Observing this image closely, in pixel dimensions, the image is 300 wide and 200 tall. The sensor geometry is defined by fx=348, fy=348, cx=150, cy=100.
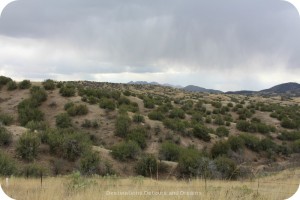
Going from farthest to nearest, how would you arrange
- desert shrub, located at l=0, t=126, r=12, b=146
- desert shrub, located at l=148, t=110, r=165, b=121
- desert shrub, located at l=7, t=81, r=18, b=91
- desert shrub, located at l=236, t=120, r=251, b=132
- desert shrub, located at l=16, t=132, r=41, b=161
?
desert shrub, located at l=236, t=120, r=251, b=132 → desert shrub, located at l=7, t=81, r=18, b=91 → desert shrub, located at l=148, t=110, r=165, b=121 → desert shrub, located at l=0, t=126, r=12, b=146 → desert shrub, located at l=16, t=132, r=41, b=161

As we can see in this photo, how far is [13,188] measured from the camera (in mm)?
8055

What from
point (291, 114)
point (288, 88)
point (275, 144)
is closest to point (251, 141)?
point (275, 144)

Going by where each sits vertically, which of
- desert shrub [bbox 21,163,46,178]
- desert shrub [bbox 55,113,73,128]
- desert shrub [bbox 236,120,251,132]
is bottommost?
desert shrub [bbox 236,120,251,132]

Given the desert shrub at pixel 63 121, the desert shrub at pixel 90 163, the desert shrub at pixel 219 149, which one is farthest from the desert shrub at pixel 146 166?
the desert shrub at pixel 63 121

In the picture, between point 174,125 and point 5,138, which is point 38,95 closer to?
point 174,125

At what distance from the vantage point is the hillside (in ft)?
50.8

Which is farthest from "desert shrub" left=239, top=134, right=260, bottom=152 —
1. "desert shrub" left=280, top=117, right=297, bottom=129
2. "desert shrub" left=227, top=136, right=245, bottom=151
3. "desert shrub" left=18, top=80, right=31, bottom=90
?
"desert shrub" left=18, top=80, right=31, bottom=90

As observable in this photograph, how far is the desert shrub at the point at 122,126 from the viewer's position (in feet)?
78.4

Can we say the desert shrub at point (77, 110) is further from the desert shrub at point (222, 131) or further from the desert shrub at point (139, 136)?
the desert shrub at point (222, 131)

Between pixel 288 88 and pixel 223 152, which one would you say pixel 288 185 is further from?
pixel 288 88

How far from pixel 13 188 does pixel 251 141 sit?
2217cm

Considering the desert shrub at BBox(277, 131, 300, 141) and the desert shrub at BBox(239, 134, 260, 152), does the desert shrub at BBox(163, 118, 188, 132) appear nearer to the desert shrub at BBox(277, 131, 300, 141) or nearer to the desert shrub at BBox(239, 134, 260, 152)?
the desert shrub at BBox(239, 134, 260, 152)

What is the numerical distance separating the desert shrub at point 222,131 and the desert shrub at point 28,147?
56.4ft

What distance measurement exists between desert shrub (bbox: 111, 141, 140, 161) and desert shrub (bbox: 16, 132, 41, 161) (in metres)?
3.85
